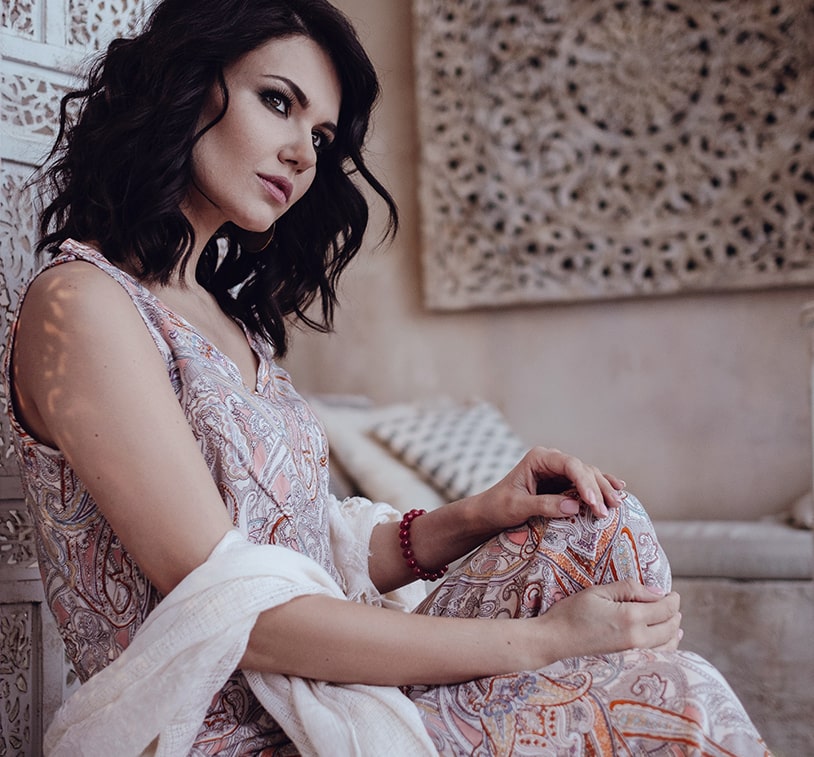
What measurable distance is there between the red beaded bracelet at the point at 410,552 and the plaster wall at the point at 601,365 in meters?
1.76

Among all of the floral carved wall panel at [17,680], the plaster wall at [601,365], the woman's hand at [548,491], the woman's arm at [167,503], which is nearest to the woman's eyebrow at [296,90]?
the woman's arm at [167,503]

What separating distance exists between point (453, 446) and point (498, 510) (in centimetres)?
167

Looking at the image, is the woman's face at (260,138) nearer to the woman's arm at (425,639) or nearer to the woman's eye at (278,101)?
the woman's eye at (278,101)

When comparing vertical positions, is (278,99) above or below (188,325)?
above

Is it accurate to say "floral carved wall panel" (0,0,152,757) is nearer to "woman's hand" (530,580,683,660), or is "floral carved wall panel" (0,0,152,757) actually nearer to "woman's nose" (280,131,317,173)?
"woman's nose" (280,131,317,173)

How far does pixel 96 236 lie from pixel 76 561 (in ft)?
1.37

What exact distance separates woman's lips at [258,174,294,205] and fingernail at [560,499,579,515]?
0.57 m

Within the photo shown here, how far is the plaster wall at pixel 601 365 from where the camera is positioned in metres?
3.21

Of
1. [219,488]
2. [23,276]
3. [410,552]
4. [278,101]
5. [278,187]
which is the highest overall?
[278,101]

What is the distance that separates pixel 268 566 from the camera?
3.10 ft

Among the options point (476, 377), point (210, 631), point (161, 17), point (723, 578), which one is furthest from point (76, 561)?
point (476, 377)

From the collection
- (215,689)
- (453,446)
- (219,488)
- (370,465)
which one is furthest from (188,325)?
(453,446)

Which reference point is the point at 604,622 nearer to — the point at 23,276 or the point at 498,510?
the point at 498,510

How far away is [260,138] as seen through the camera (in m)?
1.25
